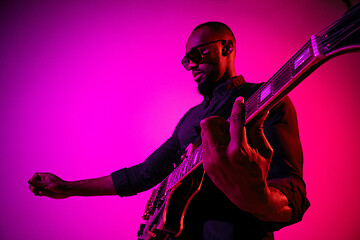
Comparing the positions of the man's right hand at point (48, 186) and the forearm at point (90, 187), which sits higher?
the man's right hand at point (48, 186)

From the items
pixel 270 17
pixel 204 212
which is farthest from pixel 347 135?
pixel 204 212

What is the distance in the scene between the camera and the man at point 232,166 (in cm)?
64

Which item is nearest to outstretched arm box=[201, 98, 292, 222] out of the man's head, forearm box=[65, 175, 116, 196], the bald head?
the man's head

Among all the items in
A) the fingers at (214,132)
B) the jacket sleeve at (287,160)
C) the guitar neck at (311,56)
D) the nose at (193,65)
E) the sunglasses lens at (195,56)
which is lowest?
the jacket sleeve at (287,160)

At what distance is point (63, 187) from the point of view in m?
1.62

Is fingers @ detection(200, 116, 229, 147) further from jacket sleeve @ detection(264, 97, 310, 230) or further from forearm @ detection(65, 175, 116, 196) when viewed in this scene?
forearm @ detection(65, 175, 116, 196)

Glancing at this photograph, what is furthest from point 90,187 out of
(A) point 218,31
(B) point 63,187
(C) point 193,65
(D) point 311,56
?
(D) point 311,56

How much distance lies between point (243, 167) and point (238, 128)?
0.37ft

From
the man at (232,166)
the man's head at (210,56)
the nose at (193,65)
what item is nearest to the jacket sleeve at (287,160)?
the man at (232,166)

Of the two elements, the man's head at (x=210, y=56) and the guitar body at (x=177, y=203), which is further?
the man's head at (x=210, y=56)

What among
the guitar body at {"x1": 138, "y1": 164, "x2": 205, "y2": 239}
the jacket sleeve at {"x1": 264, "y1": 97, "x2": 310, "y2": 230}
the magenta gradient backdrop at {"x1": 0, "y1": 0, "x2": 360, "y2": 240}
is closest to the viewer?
the jacket sleeve at {"x1": 264, "y1": 97, "x2": 310, "y2": 230}

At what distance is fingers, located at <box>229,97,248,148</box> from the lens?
0.63 metres

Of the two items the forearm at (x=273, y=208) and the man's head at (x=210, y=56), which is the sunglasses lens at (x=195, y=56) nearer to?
the man's head at (x=210, y=56)

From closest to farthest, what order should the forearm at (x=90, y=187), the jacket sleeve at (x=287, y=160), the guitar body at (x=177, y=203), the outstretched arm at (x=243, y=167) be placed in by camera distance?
the outstretched arm at (x=243, y=167)
the jacket sleeve at (x=287, y=160)
the guitar body at (x=177, y=203)
the forearm at (x=90, y=187)
